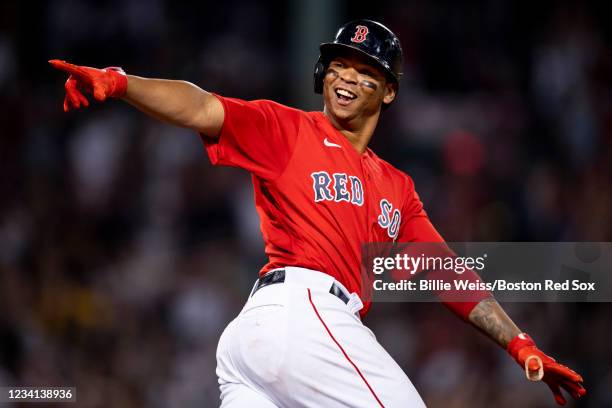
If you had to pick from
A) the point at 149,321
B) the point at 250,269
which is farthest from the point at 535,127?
A: the point at 149,321

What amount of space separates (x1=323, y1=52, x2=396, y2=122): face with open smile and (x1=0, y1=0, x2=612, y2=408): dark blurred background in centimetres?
157

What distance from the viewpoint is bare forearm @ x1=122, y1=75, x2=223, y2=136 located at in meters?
2.85

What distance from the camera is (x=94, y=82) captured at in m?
2.79

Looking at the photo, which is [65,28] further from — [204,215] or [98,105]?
[204,215]

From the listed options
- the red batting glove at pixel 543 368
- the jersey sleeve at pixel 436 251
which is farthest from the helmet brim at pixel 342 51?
the red batting glove at pixel 543 368

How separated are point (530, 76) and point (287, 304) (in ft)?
16.7

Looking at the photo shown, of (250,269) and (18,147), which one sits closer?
(250,269)

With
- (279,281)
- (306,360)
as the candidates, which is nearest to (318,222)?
(279,281)

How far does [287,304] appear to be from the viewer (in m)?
3.03

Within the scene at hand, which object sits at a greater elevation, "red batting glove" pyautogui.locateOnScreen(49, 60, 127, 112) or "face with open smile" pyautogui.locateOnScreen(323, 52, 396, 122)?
"red batting glove" pyautogui.locateOnScreen(49, 60, 127, 112)

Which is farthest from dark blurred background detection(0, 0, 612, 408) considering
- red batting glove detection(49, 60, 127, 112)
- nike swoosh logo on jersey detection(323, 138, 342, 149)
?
red batting glove detection(49, 60, 127, 112)

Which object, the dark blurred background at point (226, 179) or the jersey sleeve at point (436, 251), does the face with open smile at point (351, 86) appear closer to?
the jersey sleeve at point (436, 251)

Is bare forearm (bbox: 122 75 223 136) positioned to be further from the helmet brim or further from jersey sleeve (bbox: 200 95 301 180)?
the helmet brim

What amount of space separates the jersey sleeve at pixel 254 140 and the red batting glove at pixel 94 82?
0.38m
